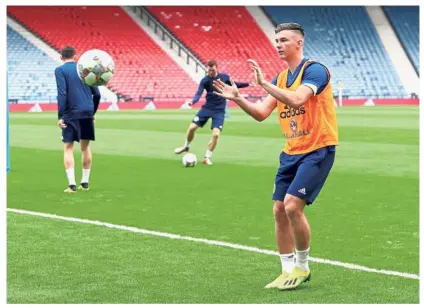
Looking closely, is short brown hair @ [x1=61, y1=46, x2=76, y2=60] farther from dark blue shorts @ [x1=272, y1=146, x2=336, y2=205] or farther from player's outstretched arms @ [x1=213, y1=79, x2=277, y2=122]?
dark blue shorts @ [x1=272, y1=146, x2=336, y2=205]

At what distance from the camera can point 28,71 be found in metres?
48.7

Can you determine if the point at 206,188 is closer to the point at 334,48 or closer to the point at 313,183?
the point at 313,183

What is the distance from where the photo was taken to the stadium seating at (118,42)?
51.4 meters

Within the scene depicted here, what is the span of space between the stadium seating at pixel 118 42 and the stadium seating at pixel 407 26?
1695 centimetres

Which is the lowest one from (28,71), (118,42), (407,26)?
(28,71)

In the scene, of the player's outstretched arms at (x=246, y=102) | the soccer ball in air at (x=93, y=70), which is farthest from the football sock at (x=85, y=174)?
the player's outstretched arms at (x=246, y=102)

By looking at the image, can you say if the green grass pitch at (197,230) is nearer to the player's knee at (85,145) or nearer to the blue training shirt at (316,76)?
the player's knee at (85,145)

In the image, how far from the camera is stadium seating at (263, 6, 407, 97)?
59.0 m

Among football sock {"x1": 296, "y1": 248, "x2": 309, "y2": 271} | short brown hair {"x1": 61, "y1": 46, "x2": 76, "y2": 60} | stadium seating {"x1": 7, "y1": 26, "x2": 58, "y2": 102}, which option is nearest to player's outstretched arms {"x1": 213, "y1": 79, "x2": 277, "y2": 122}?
football sock {"x1": 296, "y1": 248, "x2": 309, "y2": 271}

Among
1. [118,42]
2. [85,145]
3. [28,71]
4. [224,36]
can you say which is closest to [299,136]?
[85,145]

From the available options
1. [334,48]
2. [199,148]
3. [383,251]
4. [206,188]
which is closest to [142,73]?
[334,48]

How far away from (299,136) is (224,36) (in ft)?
171

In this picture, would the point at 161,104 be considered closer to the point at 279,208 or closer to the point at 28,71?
the point at 28,71

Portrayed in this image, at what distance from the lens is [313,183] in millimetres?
6469
